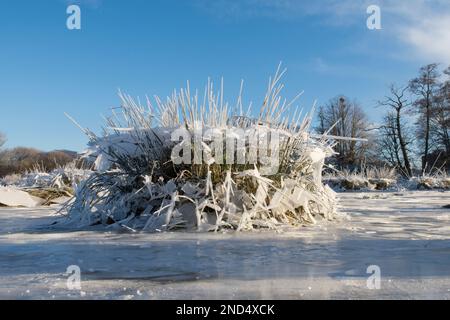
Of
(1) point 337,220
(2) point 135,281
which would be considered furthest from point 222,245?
(1) point 337,220

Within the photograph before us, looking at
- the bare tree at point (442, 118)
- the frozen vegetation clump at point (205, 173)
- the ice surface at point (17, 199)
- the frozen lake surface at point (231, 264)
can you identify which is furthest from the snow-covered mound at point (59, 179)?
the bare tree at point (442, 118)

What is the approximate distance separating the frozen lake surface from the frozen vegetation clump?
0.27 meters

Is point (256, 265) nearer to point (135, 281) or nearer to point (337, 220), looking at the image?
point (135, 281)

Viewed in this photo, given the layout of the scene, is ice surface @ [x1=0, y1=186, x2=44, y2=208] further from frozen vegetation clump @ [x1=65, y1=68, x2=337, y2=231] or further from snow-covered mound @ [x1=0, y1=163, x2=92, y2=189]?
frozen vegetation clump @ [x1=65, y1=68, x2=337, y2=231]

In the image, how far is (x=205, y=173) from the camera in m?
2.62

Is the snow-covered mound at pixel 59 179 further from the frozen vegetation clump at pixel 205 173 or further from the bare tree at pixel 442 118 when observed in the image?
the bare tree at pixel 442 118

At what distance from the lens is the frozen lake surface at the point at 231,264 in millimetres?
1006

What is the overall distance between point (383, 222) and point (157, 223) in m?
1.29

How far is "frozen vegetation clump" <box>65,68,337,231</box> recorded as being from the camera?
95.9 inches

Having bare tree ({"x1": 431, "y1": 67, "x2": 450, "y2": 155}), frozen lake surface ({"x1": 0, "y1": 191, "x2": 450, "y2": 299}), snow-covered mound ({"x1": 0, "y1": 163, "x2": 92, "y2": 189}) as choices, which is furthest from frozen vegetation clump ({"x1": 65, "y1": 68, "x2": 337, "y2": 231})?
bare tree ({"x1": 431, "y1": 67, "x2": 450, "y2": 155})

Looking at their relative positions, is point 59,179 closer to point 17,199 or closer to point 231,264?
point 17,199

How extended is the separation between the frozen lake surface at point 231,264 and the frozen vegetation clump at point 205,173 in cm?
27

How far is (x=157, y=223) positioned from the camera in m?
2.37

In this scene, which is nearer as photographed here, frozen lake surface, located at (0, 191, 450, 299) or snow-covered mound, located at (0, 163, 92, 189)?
frozen lake surface, located at (0, 191, 450, 299)
